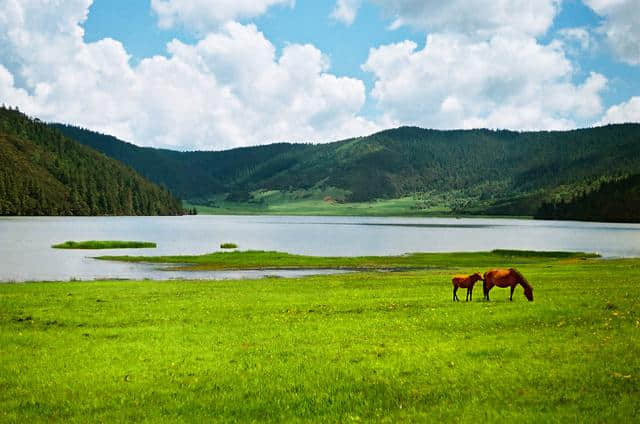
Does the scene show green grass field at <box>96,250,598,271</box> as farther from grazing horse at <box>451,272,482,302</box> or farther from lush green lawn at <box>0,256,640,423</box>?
lush green lawn at <box>0,256,640,423</box>

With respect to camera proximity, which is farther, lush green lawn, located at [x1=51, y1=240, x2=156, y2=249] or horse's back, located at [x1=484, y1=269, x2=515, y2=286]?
lush green lawn, located at [x1=51, y1=240, x2=156, y2=249]

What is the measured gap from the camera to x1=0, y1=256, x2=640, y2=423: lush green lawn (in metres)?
13.7

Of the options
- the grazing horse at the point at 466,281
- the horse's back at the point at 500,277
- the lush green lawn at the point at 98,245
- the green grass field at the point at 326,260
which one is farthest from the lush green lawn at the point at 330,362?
the lush green lawn at the point at 98,245

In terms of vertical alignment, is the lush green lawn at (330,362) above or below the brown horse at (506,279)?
below

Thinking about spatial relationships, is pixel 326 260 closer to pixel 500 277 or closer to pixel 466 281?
pixel 466 281

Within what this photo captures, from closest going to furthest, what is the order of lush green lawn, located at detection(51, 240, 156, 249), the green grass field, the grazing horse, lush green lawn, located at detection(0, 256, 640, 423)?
1. lush green lawn, located at detection(0, 256, 640, 423)
2. the grazing horse
3. the green grass field
4. lush green lawn, located at detection(51, 240, 156, 249)

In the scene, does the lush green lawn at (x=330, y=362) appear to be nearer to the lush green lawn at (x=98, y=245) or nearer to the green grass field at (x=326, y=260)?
the green grass field at (x=326, y=260)

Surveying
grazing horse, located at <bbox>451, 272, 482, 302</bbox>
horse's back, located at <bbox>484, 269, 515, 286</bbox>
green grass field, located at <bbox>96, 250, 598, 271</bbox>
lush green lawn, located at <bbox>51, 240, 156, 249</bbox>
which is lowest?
green grass field, located at <bbox>96, 250, 598, 271</bbox>

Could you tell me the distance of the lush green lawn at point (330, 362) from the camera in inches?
541

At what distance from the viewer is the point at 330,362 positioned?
57.6 ft

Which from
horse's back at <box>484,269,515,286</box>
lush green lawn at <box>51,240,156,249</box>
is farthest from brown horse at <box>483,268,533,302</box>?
lush green lawn at <box>51,240,156,249</box>

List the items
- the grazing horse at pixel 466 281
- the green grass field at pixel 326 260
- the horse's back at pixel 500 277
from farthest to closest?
1. the green grass field at pixel 326 260
2. the grazing horse at pixel 466 281
3. the horse's back at pixel 500 277

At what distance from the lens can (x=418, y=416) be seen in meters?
13.1

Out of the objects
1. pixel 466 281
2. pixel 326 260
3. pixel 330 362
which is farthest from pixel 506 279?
pixel 326 260
